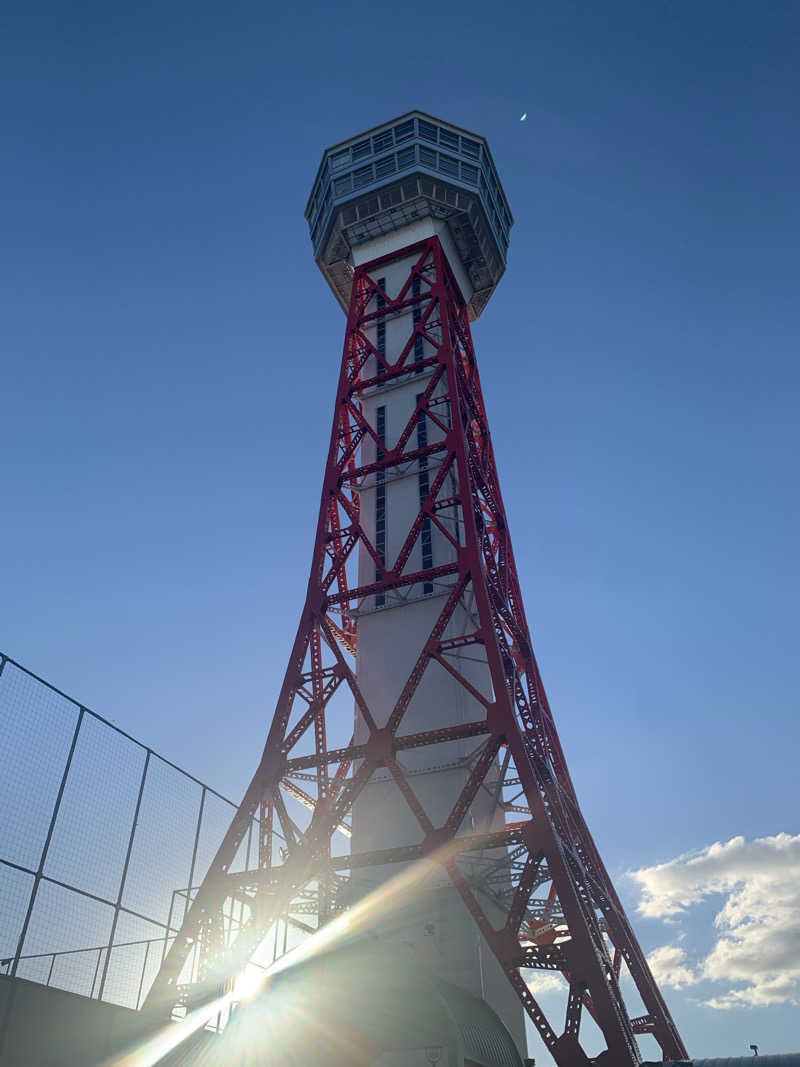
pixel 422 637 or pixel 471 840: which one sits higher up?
pixel 422 637

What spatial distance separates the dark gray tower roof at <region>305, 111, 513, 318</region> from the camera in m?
36.2

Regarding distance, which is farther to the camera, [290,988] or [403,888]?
[403,888]

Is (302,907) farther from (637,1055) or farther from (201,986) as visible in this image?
(637,1055)

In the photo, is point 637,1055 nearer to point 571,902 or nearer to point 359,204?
point 571,902

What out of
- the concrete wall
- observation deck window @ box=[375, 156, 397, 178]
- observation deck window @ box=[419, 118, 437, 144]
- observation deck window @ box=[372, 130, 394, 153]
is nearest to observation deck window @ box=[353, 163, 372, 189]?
observation deck window @ box=[375, 156, 397, 178]

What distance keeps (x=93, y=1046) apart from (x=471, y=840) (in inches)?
340

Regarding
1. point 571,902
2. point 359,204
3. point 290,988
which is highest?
point 359,204

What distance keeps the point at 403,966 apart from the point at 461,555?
1101 cm

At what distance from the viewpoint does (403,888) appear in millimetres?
23281

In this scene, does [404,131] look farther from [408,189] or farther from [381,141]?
[408,189]

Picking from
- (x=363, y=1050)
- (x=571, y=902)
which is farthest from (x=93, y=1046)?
(x=571, y=902)

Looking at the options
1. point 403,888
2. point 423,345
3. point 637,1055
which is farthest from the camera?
point 423,345

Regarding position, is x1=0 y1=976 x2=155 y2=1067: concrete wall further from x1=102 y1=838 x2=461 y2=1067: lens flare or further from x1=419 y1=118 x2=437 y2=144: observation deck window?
x1=419 y1=118 x2=437 y2=144: observation deck window

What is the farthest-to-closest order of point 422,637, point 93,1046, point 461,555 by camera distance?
point 422,637 → point 461,555 → point 93,1046
